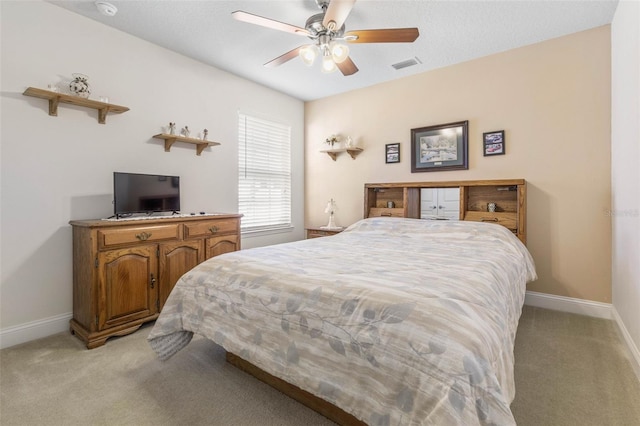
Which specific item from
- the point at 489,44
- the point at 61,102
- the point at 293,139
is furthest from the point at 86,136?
the point at 489,44

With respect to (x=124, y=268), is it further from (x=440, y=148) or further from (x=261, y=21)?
(x=440, y=148)

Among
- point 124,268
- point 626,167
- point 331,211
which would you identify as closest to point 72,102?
point 124,268

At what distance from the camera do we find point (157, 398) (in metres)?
1.69

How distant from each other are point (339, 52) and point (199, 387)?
241cm

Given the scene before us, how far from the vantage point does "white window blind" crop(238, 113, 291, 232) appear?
412 cm

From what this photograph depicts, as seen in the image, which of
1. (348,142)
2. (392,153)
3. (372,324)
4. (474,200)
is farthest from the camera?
(348,142)

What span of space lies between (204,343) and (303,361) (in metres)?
1.34

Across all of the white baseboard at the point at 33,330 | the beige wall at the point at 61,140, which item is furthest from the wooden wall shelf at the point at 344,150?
Answer: the white baseboard at the point at 33,330

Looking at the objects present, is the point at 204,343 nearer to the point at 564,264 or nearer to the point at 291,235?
the point at 291,235

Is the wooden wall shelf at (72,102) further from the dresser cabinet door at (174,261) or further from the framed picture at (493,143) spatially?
the framed picture at (493,143)

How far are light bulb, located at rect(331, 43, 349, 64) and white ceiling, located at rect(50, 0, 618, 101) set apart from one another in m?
0.52

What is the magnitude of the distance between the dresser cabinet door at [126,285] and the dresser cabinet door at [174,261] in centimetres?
6

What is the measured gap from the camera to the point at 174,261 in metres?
2.81

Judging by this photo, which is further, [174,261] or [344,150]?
[344,150]
